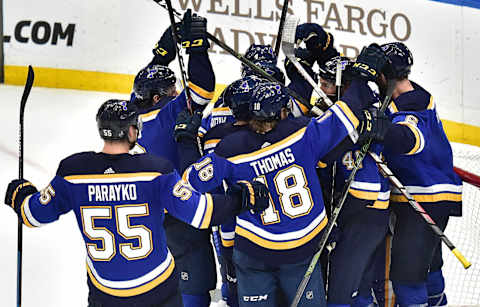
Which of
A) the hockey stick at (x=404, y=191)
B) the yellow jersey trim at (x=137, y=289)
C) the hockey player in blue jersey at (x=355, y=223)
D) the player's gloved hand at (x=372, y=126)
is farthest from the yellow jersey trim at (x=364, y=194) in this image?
the yellow jersey trim at (x=137, y=289)

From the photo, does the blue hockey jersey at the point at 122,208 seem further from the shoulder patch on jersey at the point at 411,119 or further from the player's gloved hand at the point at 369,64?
the shoulder patch on jersey at the point at 411,119

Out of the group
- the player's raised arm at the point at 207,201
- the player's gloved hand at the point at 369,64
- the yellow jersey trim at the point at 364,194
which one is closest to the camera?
the player's raised arm at the point at 207,201

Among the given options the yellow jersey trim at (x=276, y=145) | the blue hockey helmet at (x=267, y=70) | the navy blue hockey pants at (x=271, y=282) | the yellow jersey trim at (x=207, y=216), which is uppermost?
the blue hockey helmet at (x=267, y=70)

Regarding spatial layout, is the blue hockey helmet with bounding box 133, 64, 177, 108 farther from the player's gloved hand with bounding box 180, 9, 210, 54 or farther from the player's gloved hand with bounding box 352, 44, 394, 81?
the player's gloved hand with bounding box 352, 44, 394, 81

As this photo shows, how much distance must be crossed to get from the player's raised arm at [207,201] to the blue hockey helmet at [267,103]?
0.32 m

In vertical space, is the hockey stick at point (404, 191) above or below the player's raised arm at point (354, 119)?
below

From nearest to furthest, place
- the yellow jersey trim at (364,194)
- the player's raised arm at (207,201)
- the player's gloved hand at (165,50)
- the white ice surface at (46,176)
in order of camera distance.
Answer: the player's raised arm at (207,201)
the yellow jersey trim at (364,194)
the white ice surface at (46,176)
the player's gloved hand at (165,50)

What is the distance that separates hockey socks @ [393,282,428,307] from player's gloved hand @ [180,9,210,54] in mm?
1434

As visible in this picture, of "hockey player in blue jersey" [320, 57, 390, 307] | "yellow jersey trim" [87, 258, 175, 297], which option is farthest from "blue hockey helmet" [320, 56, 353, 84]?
"yellow jersey trim" [87, 258, 175, 297]

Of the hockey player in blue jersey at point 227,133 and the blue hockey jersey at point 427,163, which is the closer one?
the hockey player in blue jersey at point 227,133

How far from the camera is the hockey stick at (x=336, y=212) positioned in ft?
8.39

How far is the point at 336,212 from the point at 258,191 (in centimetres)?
65

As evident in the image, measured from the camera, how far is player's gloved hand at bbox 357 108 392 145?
2561mm

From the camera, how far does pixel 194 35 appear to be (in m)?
3.05
